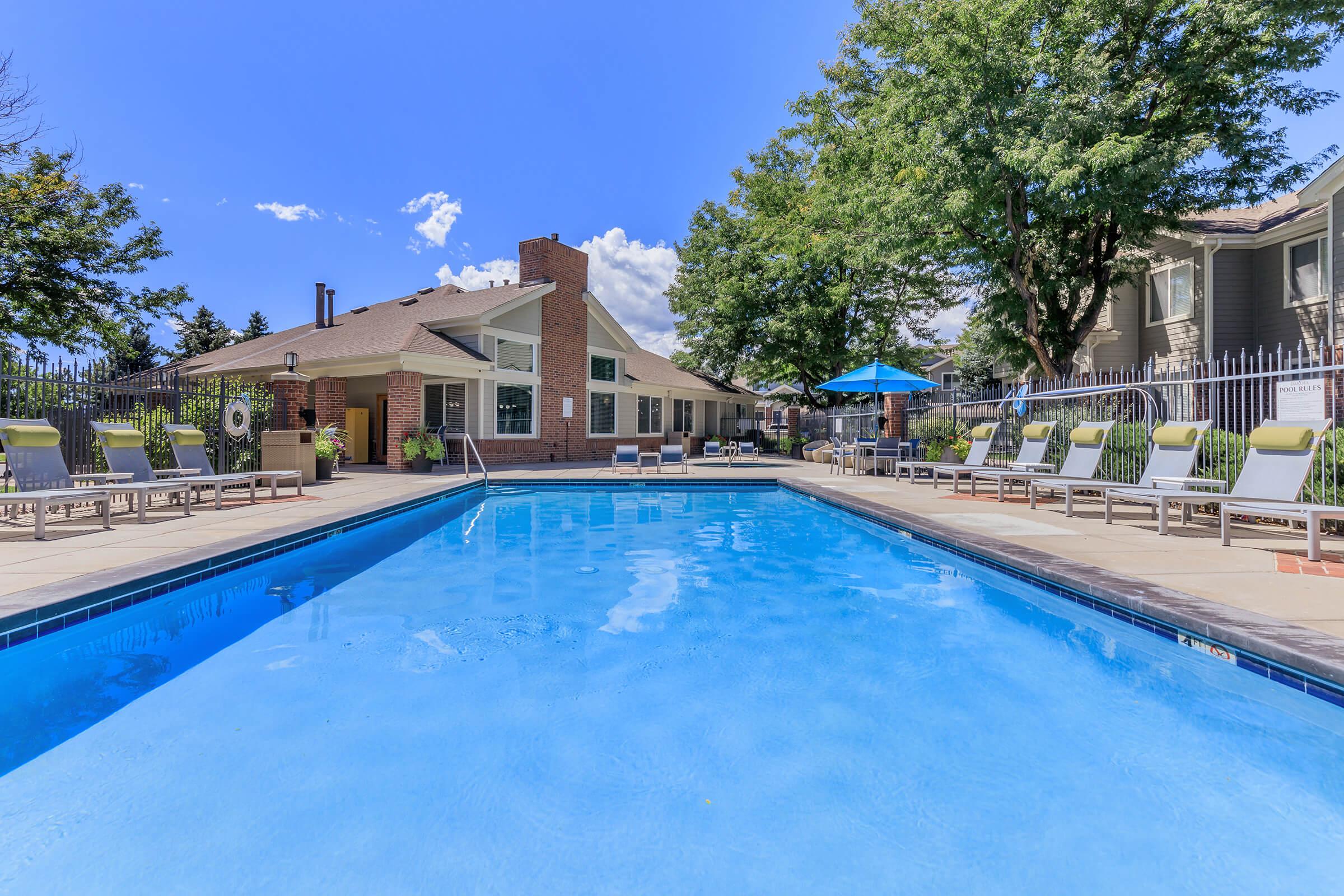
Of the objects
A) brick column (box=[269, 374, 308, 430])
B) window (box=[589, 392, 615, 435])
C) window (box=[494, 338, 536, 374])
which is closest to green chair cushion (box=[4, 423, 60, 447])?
brick column (box=[269, 374, 308, 430])

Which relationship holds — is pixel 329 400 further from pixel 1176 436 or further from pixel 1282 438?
pixel 1282 438

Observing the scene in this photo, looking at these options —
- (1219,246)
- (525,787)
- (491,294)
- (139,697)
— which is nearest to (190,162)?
(491,294)

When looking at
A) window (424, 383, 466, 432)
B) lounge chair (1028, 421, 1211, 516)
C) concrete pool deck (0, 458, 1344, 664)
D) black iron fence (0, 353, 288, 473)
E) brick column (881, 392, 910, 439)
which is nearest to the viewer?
concrete pool deck (0, 458, 1344, 664)

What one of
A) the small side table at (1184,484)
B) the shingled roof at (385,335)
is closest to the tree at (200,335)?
the shingled roof at (385,335)

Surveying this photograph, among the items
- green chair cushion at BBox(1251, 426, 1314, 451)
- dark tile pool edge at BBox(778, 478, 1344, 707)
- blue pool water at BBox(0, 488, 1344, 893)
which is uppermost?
green chair cushion at BBox(1251, 426, 1314, 451)

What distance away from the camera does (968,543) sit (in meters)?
6.13

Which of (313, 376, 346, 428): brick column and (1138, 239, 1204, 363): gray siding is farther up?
(1138, 239, 1204, 363): gray siding

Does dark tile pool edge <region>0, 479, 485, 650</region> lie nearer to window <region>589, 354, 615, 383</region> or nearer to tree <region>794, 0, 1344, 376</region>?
tree <region>794, 0, 1344, 376</region>

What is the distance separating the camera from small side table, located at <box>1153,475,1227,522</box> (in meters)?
6.85

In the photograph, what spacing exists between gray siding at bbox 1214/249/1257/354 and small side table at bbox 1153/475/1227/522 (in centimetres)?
1074

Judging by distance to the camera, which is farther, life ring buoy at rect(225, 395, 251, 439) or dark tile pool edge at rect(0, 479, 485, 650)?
life ring buoy at rect(225, 395, 251, 439)

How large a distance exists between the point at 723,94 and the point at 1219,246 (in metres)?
13.2

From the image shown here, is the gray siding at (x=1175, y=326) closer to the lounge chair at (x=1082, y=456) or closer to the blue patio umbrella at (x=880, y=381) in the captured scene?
the blue patio umbrella at (x=880, y=381)

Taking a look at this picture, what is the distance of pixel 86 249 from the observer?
18.4 m
